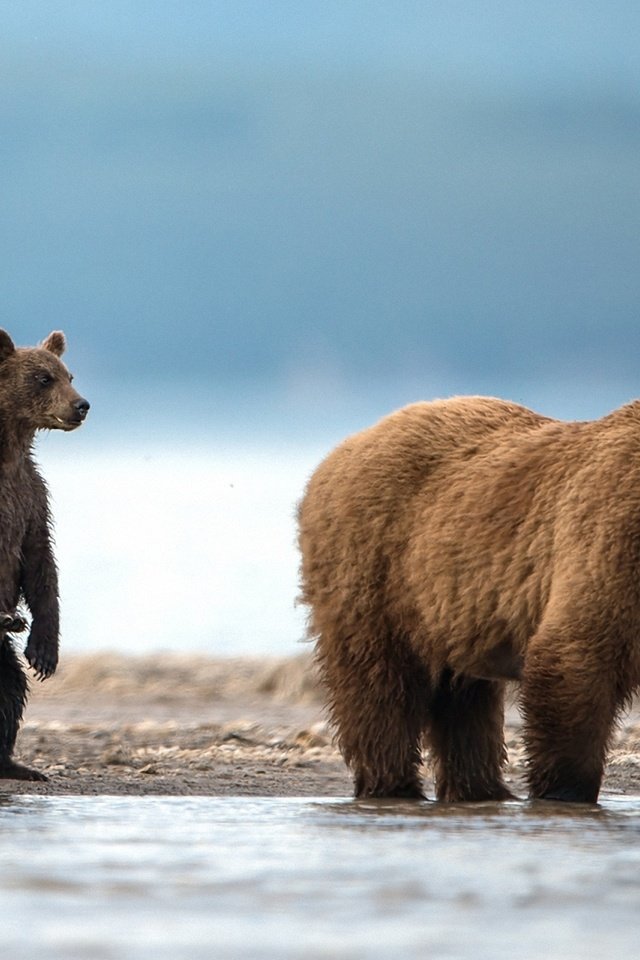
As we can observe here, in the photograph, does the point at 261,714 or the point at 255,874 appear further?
the point at 261,714

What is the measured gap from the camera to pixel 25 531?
10.1 m

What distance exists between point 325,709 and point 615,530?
2.05 metres

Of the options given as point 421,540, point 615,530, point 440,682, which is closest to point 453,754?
point 440,682

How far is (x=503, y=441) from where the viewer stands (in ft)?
32.2

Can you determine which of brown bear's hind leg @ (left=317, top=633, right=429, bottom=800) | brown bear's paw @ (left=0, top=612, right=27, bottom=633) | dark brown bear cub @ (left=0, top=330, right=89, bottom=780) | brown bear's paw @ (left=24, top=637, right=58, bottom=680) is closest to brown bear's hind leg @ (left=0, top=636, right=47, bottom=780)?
dark brown bear cub @ (left=0, top=330, right=89, bottom=780)

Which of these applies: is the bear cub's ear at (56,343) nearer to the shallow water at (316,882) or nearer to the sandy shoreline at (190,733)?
the sandy shoreline at (190,733)

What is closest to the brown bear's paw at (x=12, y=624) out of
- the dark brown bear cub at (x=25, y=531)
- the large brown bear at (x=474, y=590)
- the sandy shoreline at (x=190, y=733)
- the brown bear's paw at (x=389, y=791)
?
the dark brown bear cub at (x=25, y=531)

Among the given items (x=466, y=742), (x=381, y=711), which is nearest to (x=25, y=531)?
(x=381, y=711)

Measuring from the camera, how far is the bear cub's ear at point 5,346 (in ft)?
34.4

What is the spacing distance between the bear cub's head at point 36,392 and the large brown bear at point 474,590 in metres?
1.37

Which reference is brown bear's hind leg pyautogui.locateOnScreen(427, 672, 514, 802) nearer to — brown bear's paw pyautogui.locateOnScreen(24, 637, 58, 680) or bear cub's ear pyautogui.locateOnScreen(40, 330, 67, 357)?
brown bear's paw pyautogui.locateOnScreen(24, 637, 58, 680)

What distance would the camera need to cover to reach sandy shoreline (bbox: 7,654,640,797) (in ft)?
37.5

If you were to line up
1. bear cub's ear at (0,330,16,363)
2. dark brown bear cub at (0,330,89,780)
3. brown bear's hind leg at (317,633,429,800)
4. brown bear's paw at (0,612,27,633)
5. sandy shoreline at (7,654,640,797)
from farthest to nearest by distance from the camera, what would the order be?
sandy shoreline at (7,654,640,797)
bear cub's ear at (0,330,16,363)
dark brown bear cub at (0,330,89,780)
brown bear's hind leg at (317,633,429,800)
brown bear's paw at (0,612,27,633)

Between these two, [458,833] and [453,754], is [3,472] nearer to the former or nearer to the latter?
[453,754]
